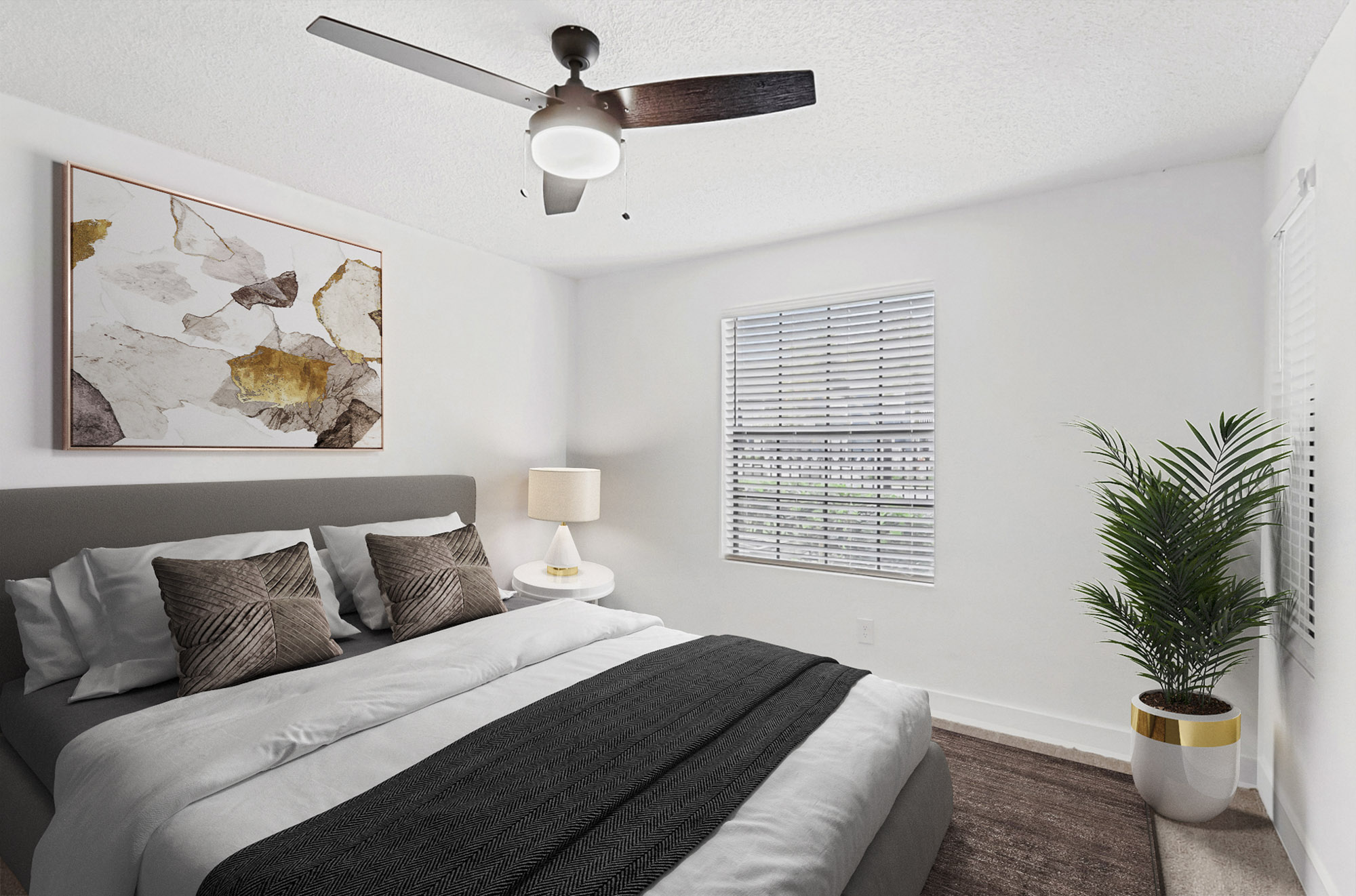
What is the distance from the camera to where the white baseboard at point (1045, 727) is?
2.85m

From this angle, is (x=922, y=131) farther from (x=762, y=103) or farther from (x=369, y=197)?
(x=369, y=197)

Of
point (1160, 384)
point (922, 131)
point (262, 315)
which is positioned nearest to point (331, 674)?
point (262, 315)

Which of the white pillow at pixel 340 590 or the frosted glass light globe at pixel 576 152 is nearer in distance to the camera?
the frosted glass light globe at pixel 576 152

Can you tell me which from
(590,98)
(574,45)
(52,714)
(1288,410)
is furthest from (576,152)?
(1288,410)

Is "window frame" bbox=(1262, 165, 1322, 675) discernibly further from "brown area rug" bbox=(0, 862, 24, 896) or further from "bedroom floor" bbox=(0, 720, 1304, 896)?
"brown area rug" bbox=(0, 862, 24, 896)

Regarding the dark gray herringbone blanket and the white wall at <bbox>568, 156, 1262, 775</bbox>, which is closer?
the dark gray herringbone blanket

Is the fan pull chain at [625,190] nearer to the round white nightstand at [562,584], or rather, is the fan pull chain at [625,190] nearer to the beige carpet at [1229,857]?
the round white nightstand at [562,584]

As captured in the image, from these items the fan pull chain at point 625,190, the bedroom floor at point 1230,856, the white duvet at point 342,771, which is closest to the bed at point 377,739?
the white duvet at point 342,771

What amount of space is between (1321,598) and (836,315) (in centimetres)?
224

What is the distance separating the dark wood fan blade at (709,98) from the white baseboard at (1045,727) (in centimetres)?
274

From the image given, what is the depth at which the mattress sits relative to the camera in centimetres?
184

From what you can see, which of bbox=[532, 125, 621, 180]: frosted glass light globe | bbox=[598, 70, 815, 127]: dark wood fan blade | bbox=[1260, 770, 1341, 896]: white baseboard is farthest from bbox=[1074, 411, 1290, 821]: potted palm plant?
bbox=[532, 125, 621, 180]: frosted glass light globe

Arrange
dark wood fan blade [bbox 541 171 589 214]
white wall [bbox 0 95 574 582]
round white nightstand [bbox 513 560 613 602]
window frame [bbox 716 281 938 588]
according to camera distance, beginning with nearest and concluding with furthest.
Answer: dark wood fan blade [bbox 541 171 589 214], white wall [bbox 0 95 574 582], window frame [bbox 716 281 938 588], round white nightstand [bbox 513 560 613 602]

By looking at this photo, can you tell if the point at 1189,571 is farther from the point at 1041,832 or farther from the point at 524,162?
the point at 524,162
